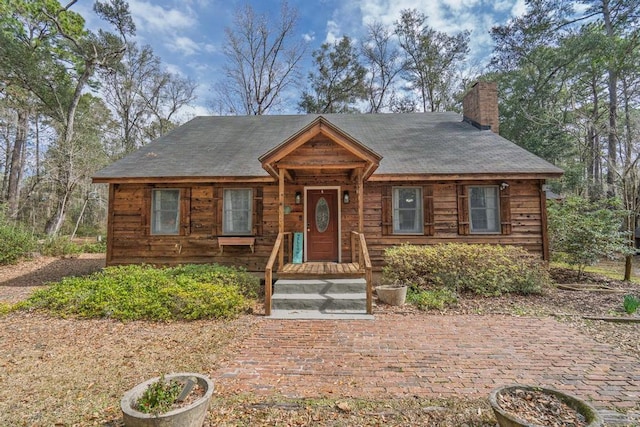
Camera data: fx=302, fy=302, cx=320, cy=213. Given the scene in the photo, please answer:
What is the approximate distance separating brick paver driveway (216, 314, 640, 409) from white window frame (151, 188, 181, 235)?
5.05m

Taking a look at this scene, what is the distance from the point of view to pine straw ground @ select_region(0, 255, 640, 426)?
2824mm

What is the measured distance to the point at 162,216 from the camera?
8.91 meters

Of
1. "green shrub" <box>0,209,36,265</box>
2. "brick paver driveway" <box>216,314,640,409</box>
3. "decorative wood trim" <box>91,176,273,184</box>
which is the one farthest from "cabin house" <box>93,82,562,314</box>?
"green shrub" <box>0,209,36,265</box>

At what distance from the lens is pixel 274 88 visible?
23156 mm

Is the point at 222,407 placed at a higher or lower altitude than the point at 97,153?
lower

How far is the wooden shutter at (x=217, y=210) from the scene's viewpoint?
871 centimetres

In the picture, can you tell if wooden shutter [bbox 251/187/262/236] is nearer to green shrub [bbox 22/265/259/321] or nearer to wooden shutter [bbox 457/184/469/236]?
green shrub [bbox 22/265/259/321]

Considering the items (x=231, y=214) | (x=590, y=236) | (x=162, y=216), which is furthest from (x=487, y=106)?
(x=162, y=216)

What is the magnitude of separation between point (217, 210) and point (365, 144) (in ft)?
17.5

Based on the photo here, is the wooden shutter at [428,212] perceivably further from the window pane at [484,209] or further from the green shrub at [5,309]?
the green shrub at [5,309]

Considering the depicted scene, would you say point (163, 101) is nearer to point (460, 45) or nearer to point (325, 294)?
point (460, 45)

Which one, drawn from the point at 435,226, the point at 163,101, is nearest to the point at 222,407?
the point at 435,226

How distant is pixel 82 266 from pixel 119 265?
4245 mm

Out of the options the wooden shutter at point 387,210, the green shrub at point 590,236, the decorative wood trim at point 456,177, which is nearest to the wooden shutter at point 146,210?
the decorative wood trim at point 456,177
